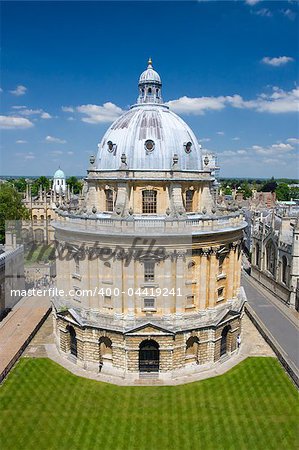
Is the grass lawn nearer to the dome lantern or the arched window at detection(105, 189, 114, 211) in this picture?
the arched window at detection(105, 189, 114, 211)

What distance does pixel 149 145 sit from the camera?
32.0m

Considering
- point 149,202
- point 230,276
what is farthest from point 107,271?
point 230,276

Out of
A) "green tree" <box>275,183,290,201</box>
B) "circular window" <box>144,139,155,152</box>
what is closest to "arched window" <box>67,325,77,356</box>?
"circular window" <box>144,139,155,152</box>

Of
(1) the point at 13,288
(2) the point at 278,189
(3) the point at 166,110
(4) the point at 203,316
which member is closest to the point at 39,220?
(1) the point at 13,288

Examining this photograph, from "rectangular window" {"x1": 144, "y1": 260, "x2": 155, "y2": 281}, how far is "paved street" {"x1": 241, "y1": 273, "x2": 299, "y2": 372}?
14354 mm

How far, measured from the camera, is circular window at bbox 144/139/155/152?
31.9 meters

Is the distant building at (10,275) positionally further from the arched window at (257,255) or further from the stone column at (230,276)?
the arched window at (257,255)

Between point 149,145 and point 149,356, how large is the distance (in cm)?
1712

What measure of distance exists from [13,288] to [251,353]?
95.7ft

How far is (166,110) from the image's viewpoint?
35344 millimetres

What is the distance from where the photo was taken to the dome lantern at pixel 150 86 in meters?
36.1

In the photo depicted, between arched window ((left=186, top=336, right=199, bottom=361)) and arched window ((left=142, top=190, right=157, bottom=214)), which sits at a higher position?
arched window ((left=142, top=190, right=157, bottom=214))

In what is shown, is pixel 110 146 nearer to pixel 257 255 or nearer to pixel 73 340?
pixel 73 340

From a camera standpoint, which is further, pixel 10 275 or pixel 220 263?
pixel 10 275
